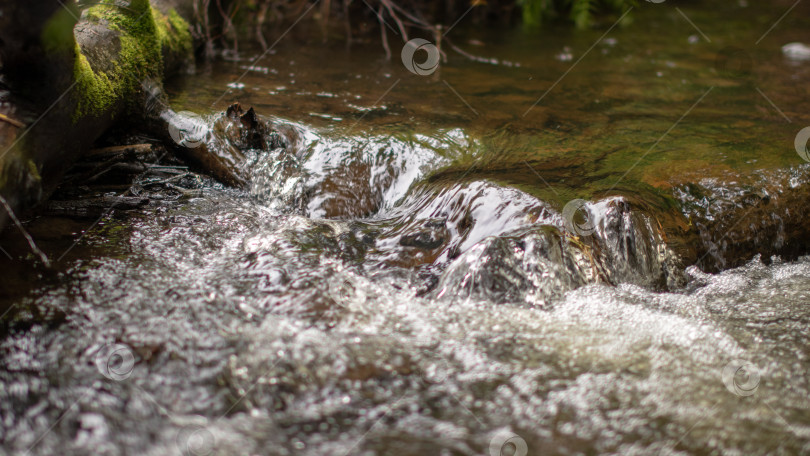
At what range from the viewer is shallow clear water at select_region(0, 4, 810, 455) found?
5.64 feet

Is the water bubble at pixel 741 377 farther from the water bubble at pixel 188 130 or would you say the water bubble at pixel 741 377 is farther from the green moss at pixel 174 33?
the green moss at pixel 174 33

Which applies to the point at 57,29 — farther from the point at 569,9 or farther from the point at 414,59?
the point at 569,9

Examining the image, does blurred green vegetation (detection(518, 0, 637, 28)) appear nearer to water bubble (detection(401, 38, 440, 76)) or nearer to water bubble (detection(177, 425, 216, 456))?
water bubble (detection(401, 38, 440, 76))

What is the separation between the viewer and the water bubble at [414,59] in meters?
4.81

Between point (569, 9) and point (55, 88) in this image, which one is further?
point (569, 9)

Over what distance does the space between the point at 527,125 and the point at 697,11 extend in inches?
192

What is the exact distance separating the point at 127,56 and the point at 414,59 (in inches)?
96.7

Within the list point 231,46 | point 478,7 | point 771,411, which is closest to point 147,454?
point 771,411

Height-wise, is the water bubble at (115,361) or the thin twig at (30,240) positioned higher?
the thin twig at (30,240)

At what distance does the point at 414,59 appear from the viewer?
16.9ft

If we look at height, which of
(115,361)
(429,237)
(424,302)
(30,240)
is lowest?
Result: (115,361)

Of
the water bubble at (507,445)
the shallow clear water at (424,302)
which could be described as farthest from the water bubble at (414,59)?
the water bubble at (507,445)

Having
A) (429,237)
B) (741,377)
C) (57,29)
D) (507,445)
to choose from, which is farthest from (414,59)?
(507,445)

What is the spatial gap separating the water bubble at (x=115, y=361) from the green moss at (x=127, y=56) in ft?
3.75
